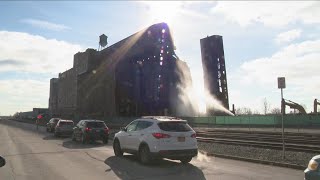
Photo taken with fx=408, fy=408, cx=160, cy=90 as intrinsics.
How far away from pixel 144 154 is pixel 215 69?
72.2m

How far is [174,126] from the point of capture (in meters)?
14.6

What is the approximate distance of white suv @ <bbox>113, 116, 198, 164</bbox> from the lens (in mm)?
14148

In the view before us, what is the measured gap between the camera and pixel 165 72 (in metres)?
96.3

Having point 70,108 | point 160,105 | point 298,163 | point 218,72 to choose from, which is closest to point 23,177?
point 298,163

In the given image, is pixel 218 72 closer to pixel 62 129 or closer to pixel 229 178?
pixel 62 129

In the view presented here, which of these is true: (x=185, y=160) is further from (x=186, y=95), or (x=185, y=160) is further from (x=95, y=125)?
(x=186, y=95)

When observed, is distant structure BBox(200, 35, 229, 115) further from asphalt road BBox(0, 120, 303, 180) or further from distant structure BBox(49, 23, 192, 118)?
asphalt road BBox(0, 120, 303, 180)

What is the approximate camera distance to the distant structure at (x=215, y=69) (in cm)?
8531

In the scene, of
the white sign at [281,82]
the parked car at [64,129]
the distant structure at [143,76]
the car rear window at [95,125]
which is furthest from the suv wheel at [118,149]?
the distant structure at [143,76]

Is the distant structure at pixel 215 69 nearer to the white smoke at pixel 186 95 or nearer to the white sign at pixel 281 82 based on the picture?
the white smoke at pixel 186 95

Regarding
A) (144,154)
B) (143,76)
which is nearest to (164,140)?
(144,154)

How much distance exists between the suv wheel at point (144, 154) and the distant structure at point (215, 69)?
71.2 m

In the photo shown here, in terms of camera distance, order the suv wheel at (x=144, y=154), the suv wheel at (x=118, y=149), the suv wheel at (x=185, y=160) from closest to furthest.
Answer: the suv wheel at (x=144, y=154) < the suv wheel at (x=185, y=160) < the suv wheel at (x=118, y=149)

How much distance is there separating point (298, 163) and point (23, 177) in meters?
9.08
